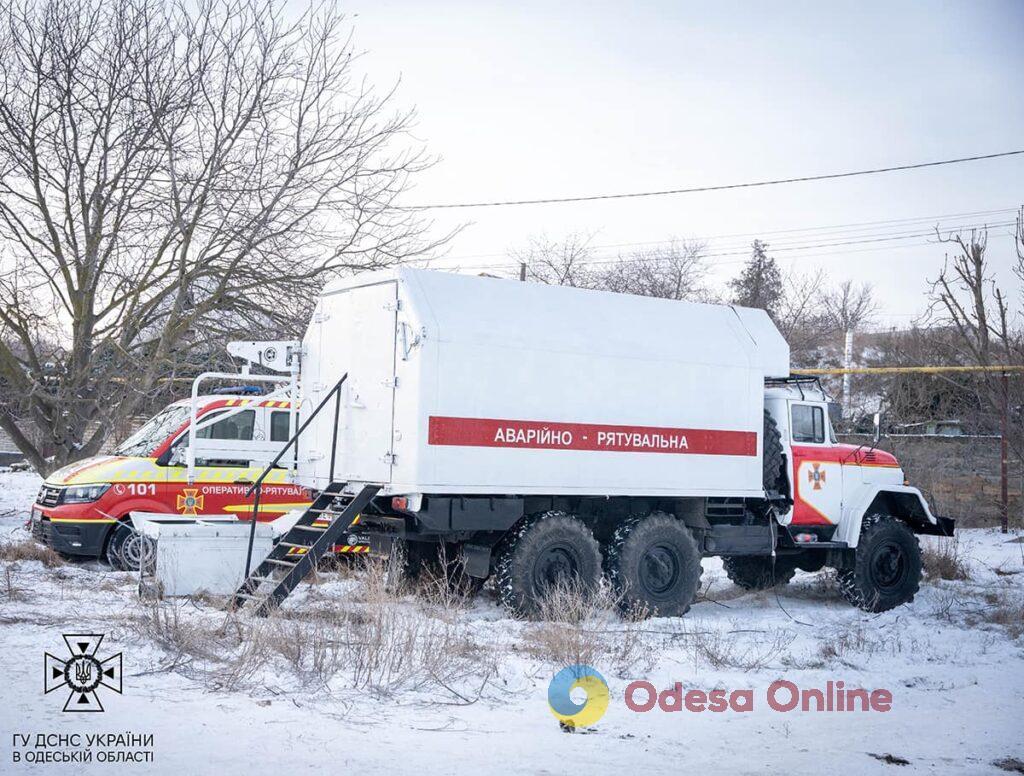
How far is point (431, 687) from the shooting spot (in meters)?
7.50

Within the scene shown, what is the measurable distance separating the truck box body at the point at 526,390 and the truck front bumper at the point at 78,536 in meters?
2.97

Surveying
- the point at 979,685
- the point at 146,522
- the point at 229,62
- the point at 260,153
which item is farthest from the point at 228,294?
the point at 979,685

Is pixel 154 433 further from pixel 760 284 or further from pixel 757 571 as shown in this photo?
pixel 760 284

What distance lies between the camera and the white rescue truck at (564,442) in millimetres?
10453

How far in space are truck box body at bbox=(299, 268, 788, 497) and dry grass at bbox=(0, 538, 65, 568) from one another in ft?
11.4

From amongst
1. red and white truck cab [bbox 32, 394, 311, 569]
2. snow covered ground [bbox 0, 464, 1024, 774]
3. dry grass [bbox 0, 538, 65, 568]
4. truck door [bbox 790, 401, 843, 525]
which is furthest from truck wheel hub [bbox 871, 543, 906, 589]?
dry grass [bbox 0, 538, 65, 568]

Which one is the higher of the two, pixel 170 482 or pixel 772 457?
pixel 772 457

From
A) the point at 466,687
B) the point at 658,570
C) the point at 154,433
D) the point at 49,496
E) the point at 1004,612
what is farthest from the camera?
the point at 154,433

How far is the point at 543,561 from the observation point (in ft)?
36.0

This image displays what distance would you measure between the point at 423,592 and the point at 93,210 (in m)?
8.89

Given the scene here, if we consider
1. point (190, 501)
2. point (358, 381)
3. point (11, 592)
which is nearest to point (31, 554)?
point (190, 501)

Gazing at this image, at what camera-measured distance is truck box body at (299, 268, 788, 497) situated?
10391 millimetres

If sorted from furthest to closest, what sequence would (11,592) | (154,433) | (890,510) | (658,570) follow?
(890,510) < (154,433) < (658,570) < (11,592)

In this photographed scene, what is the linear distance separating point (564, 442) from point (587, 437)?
0.96 ft
